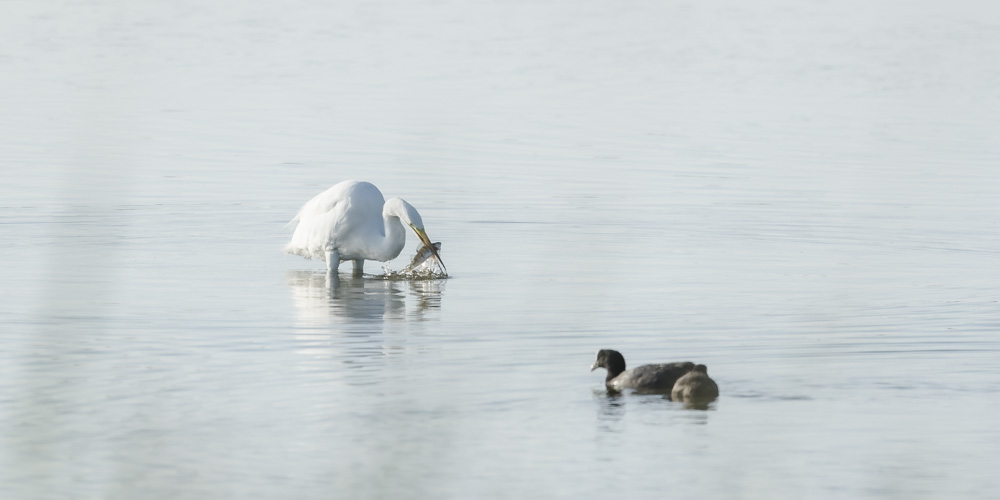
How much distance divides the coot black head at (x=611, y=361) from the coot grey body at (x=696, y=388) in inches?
24.2

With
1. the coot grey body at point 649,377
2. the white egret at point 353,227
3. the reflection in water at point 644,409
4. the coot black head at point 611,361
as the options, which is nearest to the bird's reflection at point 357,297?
the white egret at point 353,227

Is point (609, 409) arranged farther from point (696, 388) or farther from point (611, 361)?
point (611, 361)

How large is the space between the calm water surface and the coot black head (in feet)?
0.82

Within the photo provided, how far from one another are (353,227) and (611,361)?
234 inches

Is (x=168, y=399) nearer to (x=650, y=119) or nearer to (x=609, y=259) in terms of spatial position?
(x=609, y=259)

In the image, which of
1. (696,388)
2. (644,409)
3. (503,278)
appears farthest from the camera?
(503,278)

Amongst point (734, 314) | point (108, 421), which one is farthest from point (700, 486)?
point (734, 314)

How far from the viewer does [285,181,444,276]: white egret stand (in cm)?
1694

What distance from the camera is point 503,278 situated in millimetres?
16547

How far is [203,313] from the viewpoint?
1430 centimetres

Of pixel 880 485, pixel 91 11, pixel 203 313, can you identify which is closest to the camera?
pixel 880 485

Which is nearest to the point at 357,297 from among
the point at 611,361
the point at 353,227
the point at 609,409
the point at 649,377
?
the point at 353,227

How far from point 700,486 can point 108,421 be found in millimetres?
3255

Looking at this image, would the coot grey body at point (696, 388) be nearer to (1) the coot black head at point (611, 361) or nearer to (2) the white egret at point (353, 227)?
(1) the coot black head at point (611, 361)
